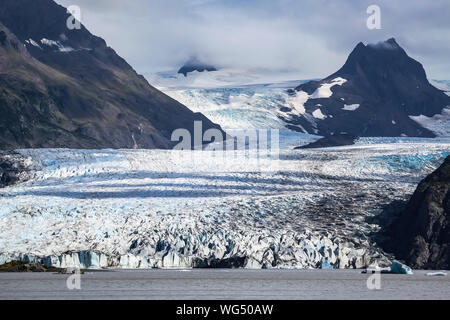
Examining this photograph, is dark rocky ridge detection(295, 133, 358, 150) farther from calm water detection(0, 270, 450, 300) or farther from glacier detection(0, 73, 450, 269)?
calm water detection(0, 270, 450, 300)

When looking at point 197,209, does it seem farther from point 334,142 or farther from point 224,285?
point 334,142

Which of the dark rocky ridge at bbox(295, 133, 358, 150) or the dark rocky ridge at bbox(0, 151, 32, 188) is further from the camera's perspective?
the dark rocky ridge at bbox(295, 133, 358, 150)

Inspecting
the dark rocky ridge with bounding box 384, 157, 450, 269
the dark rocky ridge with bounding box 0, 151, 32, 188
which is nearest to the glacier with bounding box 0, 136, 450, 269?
the dark rocky ridge with bounding box 0, 151, 32, 188

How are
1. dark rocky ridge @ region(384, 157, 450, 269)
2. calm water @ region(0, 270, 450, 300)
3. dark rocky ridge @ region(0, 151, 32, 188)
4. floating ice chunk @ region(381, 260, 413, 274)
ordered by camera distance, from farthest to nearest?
dark rocky ridge @ region(0, 151, 32, 188) → dark rocky ridge @ region(384, 157, 450, 269) → floating ice chunk @ region(381, 260, 413, 274) → calm water @ region(0, 270, 450, 300)

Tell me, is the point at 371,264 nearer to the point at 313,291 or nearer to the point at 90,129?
the point at 313,291

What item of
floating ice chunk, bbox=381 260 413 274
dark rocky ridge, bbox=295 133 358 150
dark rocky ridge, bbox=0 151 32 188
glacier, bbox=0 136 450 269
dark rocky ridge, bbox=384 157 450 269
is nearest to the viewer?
floating ice chunk, bbox=381 260 413 274

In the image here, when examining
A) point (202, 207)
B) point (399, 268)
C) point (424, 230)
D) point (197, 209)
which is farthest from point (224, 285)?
point (424, 230)
